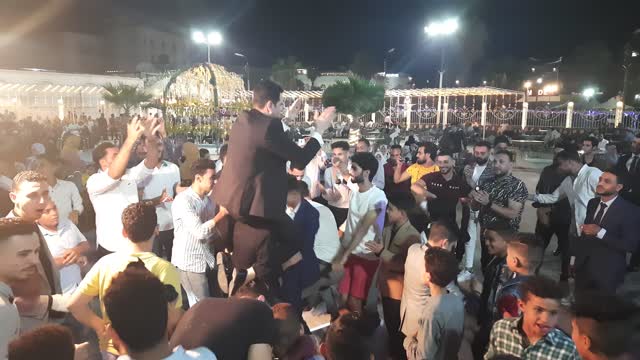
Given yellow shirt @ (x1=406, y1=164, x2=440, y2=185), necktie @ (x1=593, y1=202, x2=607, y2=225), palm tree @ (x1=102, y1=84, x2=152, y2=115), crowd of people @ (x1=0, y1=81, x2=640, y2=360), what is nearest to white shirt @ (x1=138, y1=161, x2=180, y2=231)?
crowd of people @ (x1=0, y1=81, x2=640, y2=360)

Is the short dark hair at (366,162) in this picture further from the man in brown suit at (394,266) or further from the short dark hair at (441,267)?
the short dark hair at (441,267)

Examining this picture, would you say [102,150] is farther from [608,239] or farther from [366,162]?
[608,239]

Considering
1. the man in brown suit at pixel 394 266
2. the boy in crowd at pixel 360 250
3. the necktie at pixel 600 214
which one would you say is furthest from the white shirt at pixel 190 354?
the necktie at pixel 600 214

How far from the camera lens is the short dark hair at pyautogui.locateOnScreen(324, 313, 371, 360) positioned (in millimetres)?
2709

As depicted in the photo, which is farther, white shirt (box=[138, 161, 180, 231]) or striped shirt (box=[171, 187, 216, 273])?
white shirt (box=[138, 161, 180, 231])

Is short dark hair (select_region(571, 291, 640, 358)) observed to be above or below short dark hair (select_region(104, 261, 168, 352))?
below

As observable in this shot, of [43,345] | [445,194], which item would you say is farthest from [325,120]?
[445,194]

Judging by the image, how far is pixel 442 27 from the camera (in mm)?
26766

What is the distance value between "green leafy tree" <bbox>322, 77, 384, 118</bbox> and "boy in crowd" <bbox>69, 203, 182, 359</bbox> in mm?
39079

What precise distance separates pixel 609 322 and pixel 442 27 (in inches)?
1028

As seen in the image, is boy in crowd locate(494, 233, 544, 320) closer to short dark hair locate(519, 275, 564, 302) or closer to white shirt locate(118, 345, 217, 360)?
short dark hair locate(519, 275, 564, 302)

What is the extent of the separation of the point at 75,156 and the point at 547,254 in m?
8.03

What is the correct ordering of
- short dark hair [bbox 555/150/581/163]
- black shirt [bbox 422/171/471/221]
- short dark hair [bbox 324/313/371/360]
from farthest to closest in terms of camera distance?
1. short dark hair [bbox 555/150/581/163]
2. black shirt [bbox 422/171/471/221]
3. short dark hair [bbox 324/313/371/360]

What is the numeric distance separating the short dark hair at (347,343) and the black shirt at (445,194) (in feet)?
13.2
